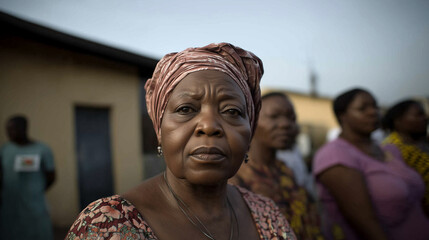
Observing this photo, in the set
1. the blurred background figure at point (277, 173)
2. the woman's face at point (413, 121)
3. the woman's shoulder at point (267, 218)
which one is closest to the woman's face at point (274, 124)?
the blurred background figure at point (277, 173)

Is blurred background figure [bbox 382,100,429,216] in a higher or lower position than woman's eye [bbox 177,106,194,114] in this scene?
lower

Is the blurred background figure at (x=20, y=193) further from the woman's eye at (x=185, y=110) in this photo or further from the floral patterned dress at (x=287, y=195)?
the woman's eye at (x=185, y=110)

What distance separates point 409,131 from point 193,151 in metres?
3.83

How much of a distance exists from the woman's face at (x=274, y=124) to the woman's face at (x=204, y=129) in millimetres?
1381

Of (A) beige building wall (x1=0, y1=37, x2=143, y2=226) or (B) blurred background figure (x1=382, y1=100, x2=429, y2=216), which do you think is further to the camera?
(A) beige building wall (x1=0, y1=37, x2=143, y2=226)

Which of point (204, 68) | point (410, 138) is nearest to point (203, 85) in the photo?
point (204, 68)

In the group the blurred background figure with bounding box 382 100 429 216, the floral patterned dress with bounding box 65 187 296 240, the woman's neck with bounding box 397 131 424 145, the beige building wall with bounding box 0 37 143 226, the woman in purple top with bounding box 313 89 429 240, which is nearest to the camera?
the floral patterned dress with bounding box 65 187 296 240

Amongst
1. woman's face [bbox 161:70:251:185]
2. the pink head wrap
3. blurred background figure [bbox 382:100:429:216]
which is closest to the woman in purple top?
blurred background figure [bbox 382:100:429:216]

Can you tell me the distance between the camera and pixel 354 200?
2.67 meters

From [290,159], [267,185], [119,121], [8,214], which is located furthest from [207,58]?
[119,121]

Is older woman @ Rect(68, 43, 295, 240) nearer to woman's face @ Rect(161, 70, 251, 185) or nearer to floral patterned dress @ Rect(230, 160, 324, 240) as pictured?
woman's face @ Rect(161, 70, 251, 185)

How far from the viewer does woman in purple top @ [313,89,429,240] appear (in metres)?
2.69

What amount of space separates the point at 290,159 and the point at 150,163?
4.45 metres

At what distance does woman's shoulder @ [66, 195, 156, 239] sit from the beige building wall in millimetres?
5068
